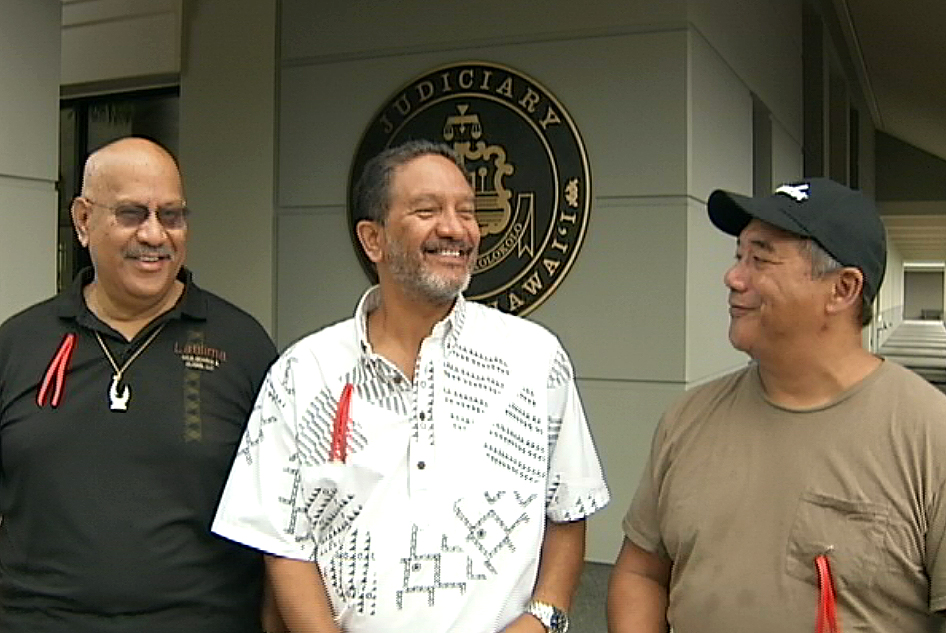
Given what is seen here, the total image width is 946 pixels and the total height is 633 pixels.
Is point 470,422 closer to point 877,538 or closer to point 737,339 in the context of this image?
point 737,339

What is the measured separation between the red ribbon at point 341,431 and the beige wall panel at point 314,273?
10.8ft

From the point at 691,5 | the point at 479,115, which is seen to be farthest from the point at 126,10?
the point at 691,5

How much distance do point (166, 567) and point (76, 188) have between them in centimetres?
505

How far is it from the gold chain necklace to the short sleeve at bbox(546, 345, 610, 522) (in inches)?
32.3

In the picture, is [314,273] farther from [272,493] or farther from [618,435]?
[272,493]

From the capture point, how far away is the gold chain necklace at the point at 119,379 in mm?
2059

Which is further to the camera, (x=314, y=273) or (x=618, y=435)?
(x=314, y=273)

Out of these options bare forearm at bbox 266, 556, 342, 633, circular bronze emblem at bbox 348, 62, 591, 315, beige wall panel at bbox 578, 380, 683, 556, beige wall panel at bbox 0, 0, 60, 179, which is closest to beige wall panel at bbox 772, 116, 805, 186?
circular bronze emblem at bbox 348, 62, 591, 315

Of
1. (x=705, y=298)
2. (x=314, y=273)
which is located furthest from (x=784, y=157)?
(x=314, y=273)

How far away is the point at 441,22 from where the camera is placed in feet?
16.3

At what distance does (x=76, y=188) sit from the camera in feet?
21.5

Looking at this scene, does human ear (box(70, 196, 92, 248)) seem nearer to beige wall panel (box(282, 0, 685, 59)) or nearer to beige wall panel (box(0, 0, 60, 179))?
beige wall panel (box(0, 0, 60, 179))

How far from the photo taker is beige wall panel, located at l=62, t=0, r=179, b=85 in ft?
18.8

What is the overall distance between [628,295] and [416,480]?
2.82 metres
